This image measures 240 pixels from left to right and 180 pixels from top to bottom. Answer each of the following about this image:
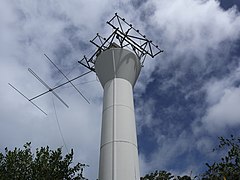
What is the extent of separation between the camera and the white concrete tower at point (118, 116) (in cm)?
1200

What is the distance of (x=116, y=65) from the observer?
15.6m

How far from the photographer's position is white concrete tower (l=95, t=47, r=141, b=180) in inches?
472

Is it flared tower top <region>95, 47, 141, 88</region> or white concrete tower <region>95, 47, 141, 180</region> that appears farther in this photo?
flared tower top <region>95, 47, 141, 88</region>

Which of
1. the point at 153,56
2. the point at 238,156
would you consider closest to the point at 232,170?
the point at 238,156

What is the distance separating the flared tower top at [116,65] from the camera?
15485 millimetres

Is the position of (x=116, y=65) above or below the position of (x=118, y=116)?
above

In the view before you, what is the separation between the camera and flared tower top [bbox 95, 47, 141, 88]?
15.5 m

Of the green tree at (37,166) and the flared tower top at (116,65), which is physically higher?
the flared tower top at (116,65)

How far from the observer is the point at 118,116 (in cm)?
1356

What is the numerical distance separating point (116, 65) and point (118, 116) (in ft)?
11.3

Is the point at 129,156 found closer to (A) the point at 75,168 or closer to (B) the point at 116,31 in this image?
(A) the point at 75,168

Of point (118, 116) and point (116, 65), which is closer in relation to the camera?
point (118, 116)

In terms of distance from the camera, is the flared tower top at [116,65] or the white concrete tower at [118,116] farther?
the flared tower top at [116,65]

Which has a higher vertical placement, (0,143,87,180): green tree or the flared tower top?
the flared tower top
